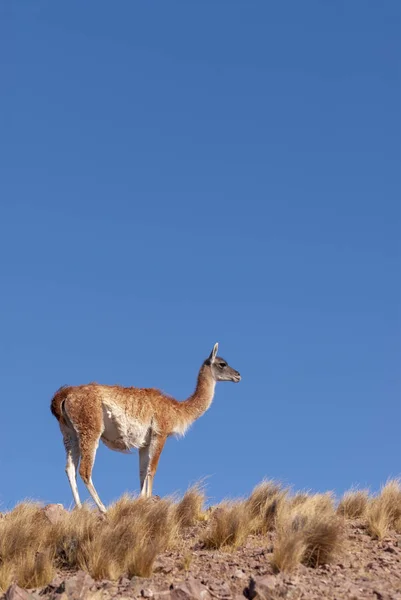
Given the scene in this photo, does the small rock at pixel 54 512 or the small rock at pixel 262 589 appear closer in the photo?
the small rock at pixel 262 589

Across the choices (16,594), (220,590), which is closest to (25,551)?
(16,594)

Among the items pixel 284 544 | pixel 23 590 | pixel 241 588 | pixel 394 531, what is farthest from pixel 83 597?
pixel 394 531

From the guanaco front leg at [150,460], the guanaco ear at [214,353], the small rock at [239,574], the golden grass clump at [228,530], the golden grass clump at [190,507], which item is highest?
the guanaco ear at [214,353]

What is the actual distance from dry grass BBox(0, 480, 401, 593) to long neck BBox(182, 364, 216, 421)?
5345mm

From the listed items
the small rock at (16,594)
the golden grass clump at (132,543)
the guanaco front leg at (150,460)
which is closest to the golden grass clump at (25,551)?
the golden grass clump at (132,543)

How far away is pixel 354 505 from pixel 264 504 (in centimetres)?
203

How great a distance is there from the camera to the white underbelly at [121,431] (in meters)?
20.3

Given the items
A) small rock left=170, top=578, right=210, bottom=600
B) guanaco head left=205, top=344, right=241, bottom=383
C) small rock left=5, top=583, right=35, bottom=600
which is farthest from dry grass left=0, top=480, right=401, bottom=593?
guanaco head left=205, top=344, right=241, bottom=383

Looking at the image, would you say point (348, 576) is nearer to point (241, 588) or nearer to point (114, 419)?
point (241, 588)

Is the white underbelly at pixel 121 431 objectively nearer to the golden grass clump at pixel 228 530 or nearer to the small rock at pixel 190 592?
the golden grass clump at pixel 228 530

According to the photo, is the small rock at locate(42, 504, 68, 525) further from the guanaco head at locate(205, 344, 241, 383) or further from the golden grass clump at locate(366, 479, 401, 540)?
the guanaco head at locate(205, 344, 241, 383)

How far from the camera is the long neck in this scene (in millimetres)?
22641

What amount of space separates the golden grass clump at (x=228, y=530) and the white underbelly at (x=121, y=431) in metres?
5.86

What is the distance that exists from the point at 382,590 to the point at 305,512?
3283 mm
